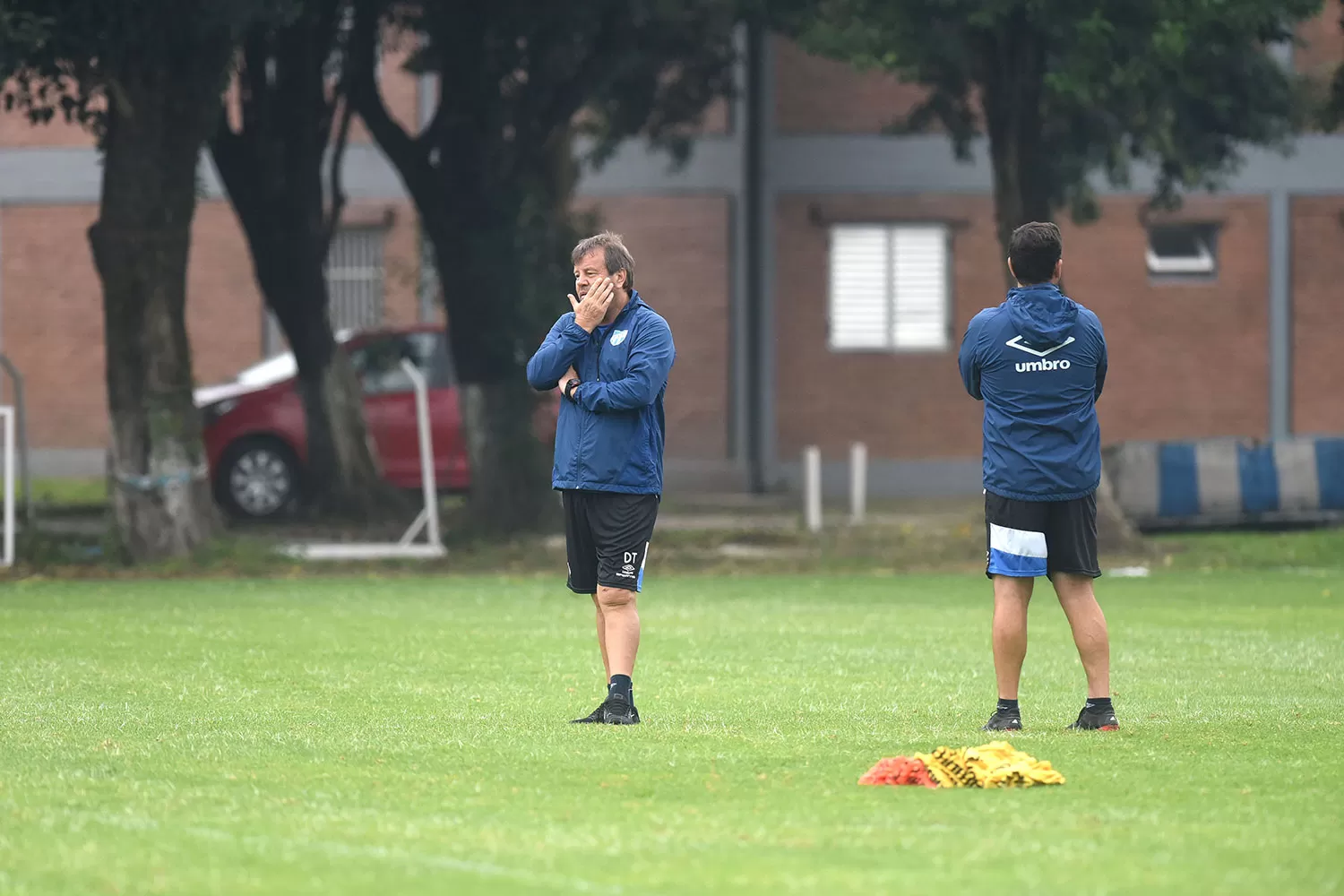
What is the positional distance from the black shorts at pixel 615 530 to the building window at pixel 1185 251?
82.0ft

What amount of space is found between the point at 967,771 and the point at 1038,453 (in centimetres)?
176

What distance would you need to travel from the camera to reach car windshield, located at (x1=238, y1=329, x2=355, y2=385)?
25.6 metres

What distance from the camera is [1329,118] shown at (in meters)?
21.3

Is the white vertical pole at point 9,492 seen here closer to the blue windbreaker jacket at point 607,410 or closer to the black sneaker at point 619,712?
the blue windbreaker jacket at point 607,410

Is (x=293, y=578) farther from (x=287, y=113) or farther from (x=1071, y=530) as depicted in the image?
(x=1071, y=530)

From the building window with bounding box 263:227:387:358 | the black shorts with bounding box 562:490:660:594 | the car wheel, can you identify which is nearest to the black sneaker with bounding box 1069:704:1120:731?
the black shorts with bounding box 562:490:660:594

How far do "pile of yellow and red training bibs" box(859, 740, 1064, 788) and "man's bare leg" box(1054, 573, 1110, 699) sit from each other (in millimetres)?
1408

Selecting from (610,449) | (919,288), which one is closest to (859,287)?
(919,288)

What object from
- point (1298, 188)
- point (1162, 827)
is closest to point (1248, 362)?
point (1298, 188)

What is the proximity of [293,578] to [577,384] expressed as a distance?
9.76 metres

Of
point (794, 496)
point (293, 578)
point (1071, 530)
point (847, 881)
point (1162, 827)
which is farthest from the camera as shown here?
point (794, 496)

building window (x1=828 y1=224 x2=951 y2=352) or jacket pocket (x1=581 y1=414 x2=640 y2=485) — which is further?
building window (x1=828 y1=224 x2=951 y2=352)

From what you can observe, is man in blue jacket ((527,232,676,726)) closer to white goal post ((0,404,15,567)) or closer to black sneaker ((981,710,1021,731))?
black sneaker ((981,710,1021,731))

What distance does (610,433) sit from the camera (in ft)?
29.1
